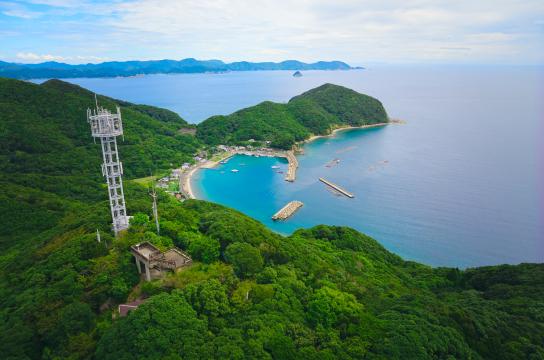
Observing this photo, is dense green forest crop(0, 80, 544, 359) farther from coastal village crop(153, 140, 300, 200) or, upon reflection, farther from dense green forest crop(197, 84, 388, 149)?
dense green forest crop(197, 84, 388, 149)

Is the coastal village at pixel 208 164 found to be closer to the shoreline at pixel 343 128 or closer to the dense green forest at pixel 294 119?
the dense green forest at pixel 294 119

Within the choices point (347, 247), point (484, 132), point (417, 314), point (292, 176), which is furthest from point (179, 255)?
point (484, 132)

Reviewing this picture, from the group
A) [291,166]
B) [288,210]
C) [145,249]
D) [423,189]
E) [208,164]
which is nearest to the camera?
[145,249]

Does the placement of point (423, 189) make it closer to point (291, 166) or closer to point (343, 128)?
point (291, 166)

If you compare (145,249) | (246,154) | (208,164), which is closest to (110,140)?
(145,249)

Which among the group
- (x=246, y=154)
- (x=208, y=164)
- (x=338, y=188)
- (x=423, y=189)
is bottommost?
(x=423, y=189)

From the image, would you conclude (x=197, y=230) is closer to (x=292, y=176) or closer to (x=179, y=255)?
(x=179, y=255)

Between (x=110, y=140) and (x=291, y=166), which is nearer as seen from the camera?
(x=110, y=140)

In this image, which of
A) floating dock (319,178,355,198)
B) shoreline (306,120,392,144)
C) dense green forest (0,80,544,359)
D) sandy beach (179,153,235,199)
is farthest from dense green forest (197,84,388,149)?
dense green forest (0,80,544,359)

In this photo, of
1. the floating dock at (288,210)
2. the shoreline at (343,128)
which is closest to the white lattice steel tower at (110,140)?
the floating dock at (288,210)
